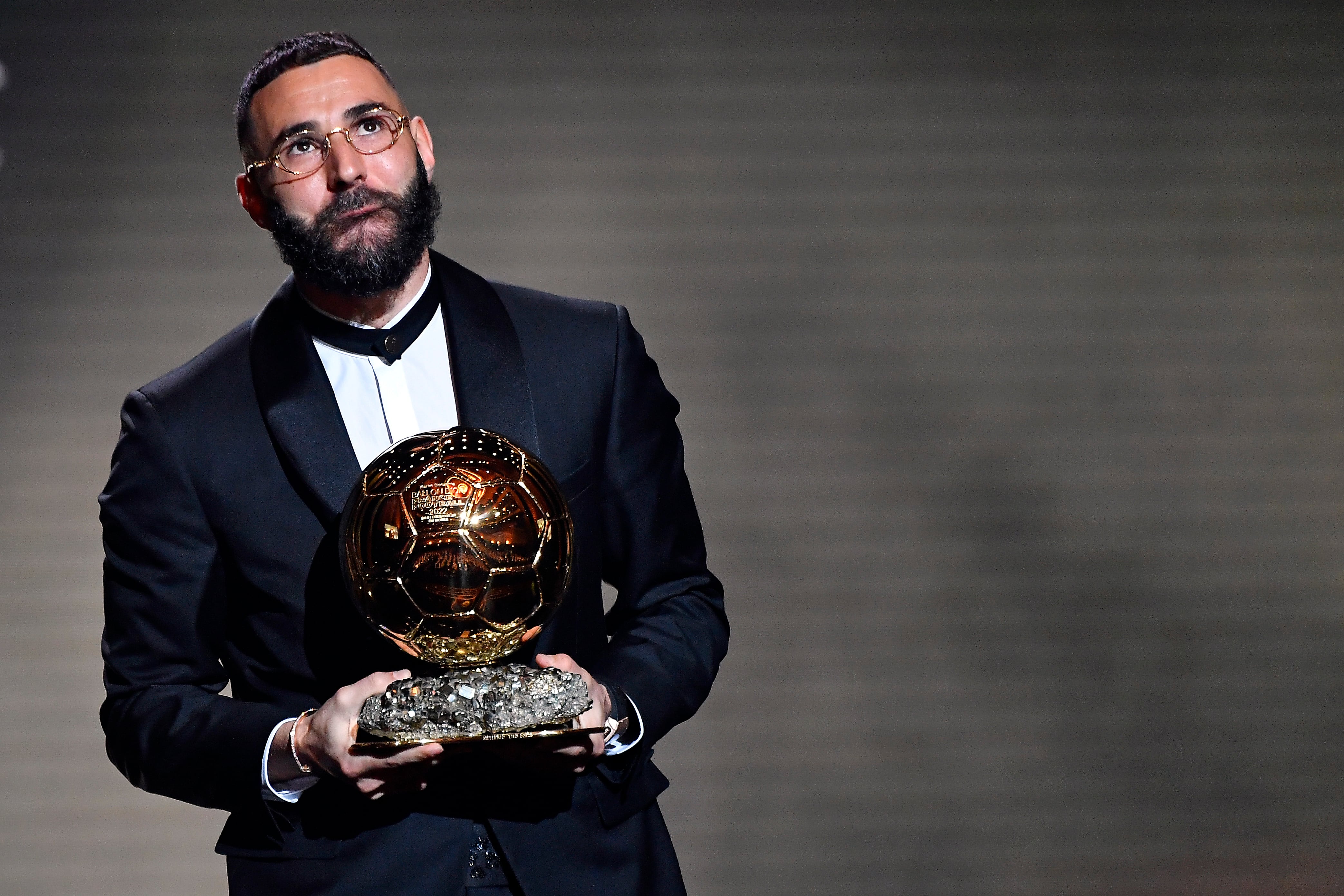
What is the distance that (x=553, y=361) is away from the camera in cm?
199

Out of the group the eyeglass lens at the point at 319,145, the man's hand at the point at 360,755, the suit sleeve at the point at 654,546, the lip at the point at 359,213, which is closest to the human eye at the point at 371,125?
the eyeglass lens at the point at 319,145

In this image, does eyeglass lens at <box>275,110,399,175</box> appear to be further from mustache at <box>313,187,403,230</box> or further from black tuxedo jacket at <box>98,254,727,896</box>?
black tuxedo jacket at <box>98,254,727,896</box>

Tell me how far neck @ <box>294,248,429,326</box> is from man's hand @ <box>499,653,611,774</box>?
58 cm

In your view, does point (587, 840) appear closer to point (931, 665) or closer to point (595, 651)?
point (595, 651)

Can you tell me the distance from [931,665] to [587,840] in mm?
2258

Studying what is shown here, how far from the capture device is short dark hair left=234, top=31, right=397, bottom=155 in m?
1.85

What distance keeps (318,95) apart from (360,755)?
2.86ft

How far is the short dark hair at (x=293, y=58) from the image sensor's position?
185cm

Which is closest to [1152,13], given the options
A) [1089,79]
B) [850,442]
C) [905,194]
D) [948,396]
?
[1089,79]

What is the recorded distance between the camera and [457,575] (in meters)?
1.53

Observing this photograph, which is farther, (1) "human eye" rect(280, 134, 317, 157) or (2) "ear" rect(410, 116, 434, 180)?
(2) "ear" rect(410, 116, 434, 180)

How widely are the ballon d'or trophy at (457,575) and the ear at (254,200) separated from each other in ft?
1.66

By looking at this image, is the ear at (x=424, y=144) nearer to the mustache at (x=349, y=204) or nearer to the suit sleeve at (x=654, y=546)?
the mustache at (x=349, y=204)

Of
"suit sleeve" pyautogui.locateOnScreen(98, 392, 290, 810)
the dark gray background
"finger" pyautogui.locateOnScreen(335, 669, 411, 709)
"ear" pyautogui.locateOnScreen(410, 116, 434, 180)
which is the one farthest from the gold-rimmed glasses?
the dark gray background
